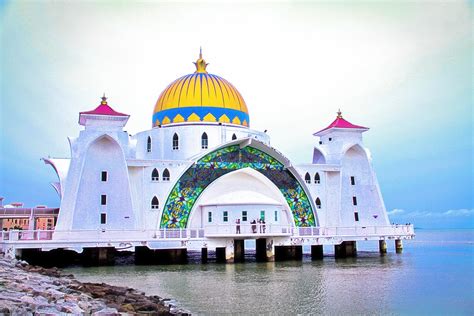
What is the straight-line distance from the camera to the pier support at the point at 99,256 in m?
27.7

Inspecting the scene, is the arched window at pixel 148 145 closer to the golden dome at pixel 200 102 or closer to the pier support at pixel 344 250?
the golden dome at pixel 200 102

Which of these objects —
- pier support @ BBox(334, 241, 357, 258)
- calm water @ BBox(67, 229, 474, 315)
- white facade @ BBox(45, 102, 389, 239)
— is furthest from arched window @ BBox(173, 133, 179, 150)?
pier support @ BBox(334, 241, 357, 258)

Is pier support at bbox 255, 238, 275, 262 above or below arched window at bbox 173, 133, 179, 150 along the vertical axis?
Answer: below

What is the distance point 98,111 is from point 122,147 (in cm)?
238

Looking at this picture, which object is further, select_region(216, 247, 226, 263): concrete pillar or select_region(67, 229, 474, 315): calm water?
select_region(216, 247, 226, 263): concrete pillar

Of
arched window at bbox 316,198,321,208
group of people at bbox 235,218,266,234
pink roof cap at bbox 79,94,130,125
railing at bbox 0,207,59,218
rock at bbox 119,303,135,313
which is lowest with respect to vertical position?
rock at bbox 119,303,135,313

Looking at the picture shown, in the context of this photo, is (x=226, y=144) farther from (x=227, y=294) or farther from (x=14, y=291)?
(x=14, y=291)

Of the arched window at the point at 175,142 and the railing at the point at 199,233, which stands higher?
the arched window at the point at 175,142

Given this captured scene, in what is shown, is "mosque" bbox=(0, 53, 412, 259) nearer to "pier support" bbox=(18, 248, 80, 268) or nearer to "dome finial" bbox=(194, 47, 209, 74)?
"dome finial" bbox=(194, 47, 209, 74)

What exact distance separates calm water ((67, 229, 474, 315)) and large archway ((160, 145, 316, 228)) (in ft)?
10.5

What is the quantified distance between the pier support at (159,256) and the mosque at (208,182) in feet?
5.07

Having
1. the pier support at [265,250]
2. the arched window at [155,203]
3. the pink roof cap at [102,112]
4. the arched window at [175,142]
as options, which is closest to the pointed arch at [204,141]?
the arched window at [175,142]

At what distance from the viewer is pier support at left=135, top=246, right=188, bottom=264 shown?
2973 centimetres

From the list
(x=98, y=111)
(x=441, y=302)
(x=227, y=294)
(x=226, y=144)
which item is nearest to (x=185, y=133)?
(x=226, y=144)
